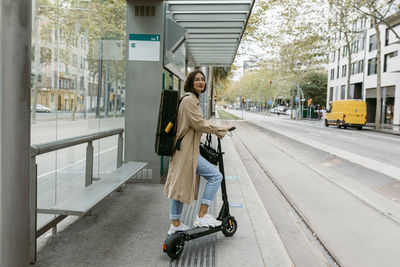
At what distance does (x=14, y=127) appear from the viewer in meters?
2.65

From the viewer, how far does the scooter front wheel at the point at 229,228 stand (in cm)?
419

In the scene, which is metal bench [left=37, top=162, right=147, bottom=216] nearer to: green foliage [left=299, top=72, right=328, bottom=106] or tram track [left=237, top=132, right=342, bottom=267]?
tram track [left=237, top=132, right=342, bottom=267]

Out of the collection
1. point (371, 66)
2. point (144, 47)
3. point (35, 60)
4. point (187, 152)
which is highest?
point (371, 66)

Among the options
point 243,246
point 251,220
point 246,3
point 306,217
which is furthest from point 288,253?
point 246,3

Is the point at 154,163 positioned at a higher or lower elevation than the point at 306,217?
higher

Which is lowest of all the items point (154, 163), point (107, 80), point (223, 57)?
point (154, 163)

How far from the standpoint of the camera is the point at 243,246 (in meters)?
4.02

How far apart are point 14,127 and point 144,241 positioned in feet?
6.55

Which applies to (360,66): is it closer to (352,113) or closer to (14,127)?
(352,113)

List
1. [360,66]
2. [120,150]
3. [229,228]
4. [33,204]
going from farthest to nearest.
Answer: [360,66] < [120,150] < [229,228] < [33,204]

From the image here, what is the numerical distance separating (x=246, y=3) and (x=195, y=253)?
5.61m

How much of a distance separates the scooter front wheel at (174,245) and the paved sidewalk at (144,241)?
8 centimetres

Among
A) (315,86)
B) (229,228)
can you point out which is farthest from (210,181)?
(315,86)

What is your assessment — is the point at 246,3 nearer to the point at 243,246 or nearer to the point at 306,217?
the point at 306,217
